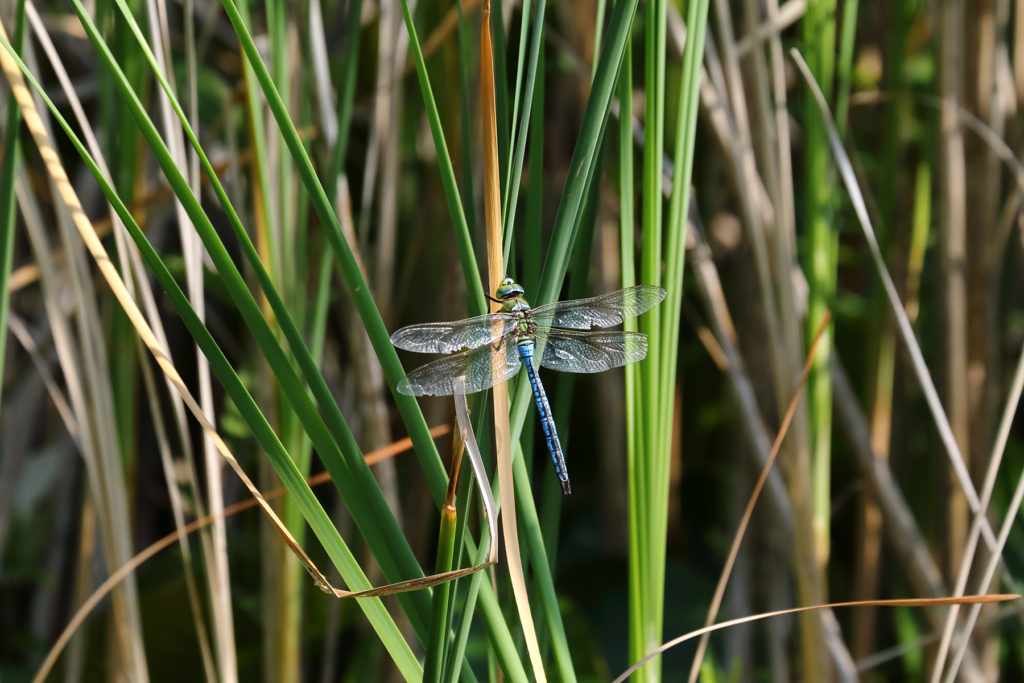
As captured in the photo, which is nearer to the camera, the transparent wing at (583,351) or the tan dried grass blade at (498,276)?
the tan dried grass blade at (498,276)

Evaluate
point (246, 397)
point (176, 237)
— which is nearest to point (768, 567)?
point (246, 397)

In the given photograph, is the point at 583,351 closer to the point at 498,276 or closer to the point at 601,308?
the point at 601,308

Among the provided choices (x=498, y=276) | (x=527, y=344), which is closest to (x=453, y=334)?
(x=527, y=344)

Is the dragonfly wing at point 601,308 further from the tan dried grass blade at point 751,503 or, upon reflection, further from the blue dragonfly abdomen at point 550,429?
the tan dried grass blade at point 751,503

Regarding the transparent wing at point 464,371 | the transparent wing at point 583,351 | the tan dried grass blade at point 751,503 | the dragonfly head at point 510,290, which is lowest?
the tan dried grass blade at point 751,503

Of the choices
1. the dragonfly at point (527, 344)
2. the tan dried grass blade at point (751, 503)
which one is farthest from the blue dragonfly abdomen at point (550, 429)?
the tan dried grass blade at point (751, 503)

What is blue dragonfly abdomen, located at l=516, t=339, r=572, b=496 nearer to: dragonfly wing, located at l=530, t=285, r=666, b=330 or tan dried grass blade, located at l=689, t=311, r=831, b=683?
dragonfly wing, located at l=530, t=285, r=666, b=330

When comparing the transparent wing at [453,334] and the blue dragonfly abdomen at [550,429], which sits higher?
the transparent wing at [453,334]
